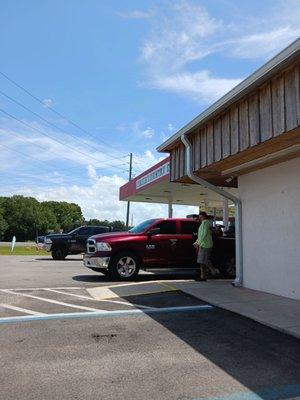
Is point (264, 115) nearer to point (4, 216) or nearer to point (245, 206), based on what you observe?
point (245, 206)

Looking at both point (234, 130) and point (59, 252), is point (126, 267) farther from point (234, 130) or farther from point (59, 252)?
point (59, 252)

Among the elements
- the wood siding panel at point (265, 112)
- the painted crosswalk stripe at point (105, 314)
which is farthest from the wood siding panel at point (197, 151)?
the painted crosswalk stripe at point (105, 314)

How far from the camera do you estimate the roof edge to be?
6.75 meters

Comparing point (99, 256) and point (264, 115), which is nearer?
point (264, 115)

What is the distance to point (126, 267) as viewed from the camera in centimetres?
1365

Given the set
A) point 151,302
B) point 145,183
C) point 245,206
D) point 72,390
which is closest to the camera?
point 72,390

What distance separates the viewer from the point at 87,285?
1237cm

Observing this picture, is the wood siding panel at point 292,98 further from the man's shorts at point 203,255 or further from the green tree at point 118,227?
the green tree at point 118,227

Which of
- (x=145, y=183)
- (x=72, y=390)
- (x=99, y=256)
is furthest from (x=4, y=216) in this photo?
(x=72, y=390)

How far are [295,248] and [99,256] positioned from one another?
18.6 feet

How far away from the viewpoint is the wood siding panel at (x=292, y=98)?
7.03 meters

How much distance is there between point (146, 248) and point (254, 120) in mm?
6376

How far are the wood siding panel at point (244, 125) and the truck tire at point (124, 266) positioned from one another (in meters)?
5.86

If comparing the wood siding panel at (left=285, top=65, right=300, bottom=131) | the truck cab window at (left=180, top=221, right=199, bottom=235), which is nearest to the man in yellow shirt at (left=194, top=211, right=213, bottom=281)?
the truck cab window at (left=180, top=221, right=199, bottom=235)
